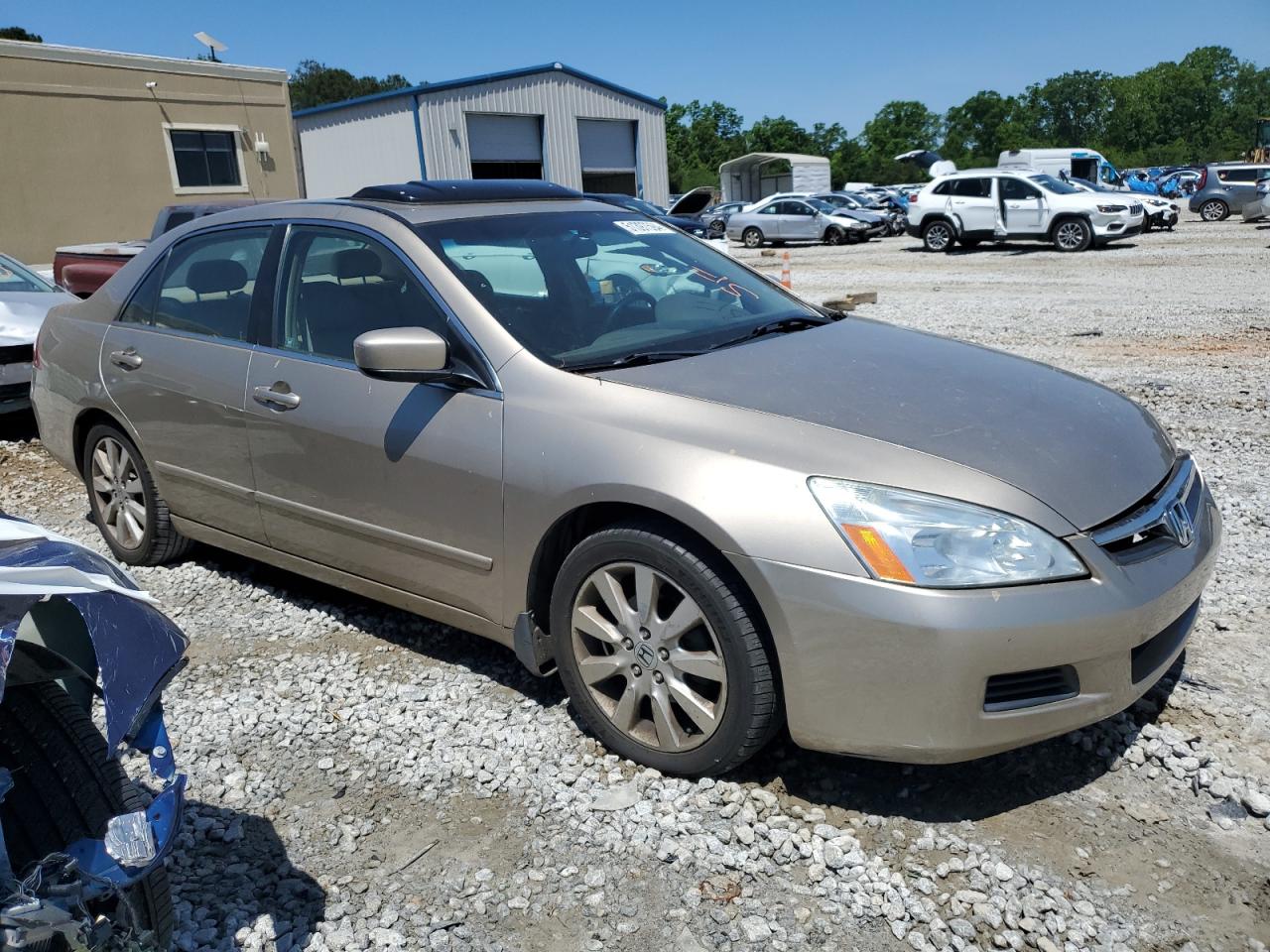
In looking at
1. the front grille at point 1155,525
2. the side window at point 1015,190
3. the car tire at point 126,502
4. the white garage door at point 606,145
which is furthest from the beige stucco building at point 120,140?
the front grille at point 1155,525

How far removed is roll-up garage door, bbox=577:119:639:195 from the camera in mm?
36438

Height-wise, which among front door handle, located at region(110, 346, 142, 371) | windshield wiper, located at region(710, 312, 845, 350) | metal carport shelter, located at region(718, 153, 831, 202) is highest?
metal carport shelter, located at region(718, 153, 831, 202)

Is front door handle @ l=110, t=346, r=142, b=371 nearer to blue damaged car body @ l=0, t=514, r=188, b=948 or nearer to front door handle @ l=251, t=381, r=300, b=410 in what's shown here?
front door handle @ l=251, t=381, r=300, b=410

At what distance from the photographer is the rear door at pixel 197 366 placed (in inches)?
159

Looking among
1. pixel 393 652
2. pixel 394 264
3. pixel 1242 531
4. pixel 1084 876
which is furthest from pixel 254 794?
pixel 1242 531

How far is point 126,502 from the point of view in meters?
4.86

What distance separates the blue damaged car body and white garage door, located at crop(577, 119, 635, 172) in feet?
118

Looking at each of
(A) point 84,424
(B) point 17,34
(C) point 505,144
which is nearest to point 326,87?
(B) point 17,34

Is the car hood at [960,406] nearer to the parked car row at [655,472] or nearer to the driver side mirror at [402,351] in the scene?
the parked car row at [655,472]

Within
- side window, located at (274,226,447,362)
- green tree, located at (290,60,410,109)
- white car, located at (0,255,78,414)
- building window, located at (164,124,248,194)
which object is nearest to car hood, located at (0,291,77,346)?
white car, located at (0,255,78,414)

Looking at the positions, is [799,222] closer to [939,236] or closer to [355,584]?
[939,236]

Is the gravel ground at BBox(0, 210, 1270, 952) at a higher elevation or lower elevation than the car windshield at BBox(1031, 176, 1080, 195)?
lower

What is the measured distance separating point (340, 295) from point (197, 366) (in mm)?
785

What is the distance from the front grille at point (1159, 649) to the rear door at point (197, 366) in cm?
315
